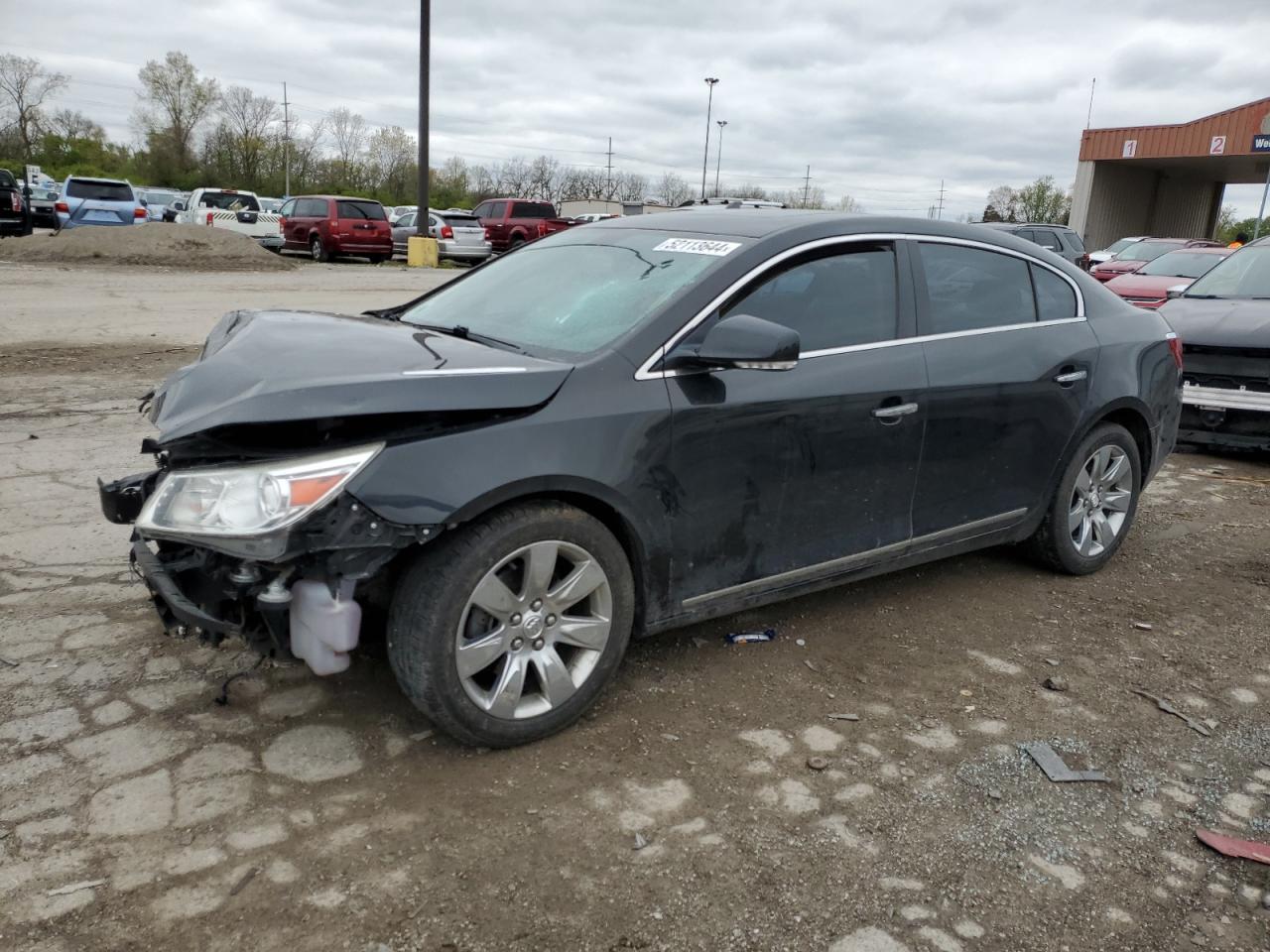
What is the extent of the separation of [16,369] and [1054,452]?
8690 millimetres

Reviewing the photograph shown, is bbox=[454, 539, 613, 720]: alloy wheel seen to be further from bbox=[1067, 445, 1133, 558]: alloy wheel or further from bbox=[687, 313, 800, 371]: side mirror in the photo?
bbox=[1067, 445, 1133, 558]: alloy wheel

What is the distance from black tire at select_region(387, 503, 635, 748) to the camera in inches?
110

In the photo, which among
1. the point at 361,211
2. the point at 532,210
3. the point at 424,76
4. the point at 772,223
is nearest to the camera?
the point at 772,223

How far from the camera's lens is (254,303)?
46.2ft

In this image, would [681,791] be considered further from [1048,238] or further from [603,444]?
[1048,238]

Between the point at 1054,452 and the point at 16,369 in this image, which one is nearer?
the point at 1054,452

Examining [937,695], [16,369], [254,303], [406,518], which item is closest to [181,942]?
[406,518]

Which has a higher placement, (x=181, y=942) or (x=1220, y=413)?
(x=1220, y=413)

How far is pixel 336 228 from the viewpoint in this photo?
25.0 meters

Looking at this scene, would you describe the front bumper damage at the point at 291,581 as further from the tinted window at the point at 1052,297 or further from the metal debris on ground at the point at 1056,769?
the tinted window at the point at 1052,297

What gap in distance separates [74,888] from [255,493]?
3.47 ft

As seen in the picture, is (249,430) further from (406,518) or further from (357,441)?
(406,518)

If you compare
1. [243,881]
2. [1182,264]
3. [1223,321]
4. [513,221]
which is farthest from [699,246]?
[513,221]

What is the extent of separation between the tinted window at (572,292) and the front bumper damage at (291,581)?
1.00 m
